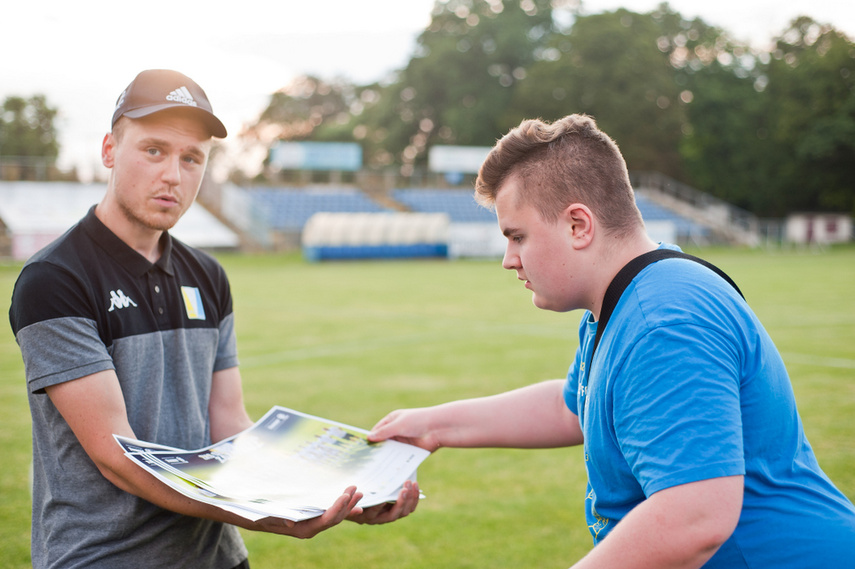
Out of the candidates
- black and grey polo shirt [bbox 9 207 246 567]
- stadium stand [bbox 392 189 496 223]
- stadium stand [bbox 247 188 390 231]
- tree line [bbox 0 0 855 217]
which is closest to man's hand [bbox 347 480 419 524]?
black and grey polo shirt [bbox 9 207 246 567]

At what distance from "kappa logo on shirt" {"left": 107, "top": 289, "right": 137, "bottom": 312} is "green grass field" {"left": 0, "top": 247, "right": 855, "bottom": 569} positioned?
2170mm

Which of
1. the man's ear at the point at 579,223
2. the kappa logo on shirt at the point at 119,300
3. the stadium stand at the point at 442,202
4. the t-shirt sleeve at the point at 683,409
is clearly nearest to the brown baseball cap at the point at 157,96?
the kappa logo on shirt at the point at 119,300

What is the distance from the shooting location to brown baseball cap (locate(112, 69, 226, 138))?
2.33 m

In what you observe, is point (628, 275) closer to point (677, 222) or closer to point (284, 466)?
point (284, 466)

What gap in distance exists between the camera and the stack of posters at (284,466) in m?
1.99

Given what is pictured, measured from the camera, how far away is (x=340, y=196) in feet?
151

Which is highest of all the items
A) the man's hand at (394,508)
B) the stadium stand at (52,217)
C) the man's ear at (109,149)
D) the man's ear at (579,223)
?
the man's ear at (109,149)

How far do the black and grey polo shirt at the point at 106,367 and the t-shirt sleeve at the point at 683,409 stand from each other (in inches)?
59.3

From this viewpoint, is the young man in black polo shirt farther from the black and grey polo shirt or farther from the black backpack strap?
the black backpack strap

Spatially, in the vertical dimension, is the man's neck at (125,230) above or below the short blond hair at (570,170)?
below

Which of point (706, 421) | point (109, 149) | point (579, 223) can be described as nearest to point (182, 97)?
point (109, 149)

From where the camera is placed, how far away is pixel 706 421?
1.45 metres

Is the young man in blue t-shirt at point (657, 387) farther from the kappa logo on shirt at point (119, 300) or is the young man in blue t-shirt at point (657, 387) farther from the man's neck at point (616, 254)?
the kappa logo on shirt at point (119, 300)

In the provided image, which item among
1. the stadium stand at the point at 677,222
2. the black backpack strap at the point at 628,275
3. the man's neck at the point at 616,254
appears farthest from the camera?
the stadium stand at the point at 677,222
